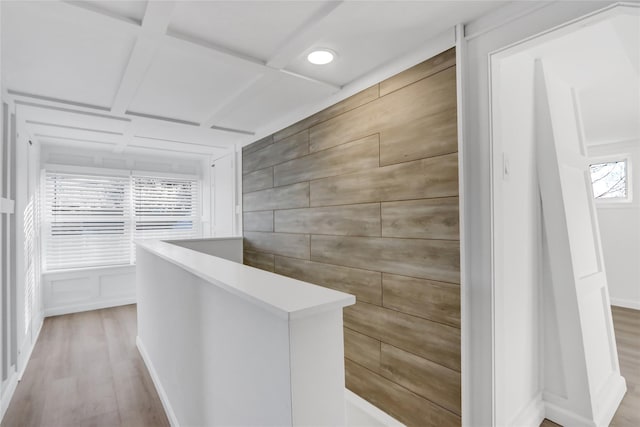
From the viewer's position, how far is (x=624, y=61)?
6.86 feet

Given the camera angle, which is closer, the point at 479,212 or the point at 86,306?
the point at 479,212

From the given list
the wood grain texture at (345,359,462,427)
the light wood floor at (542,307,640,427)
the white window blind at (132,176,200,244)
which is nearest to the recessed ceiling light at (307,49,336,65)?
the wood grain texture at (345,359,462,427)

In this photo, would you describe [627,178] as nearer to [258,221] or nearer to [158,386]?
[258,221]

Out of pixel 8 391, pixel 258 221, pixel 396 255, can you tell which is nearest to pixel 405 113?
pixel 396 255

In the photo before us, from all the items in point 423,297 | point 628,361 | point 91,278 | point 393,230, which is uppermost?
point 393,230

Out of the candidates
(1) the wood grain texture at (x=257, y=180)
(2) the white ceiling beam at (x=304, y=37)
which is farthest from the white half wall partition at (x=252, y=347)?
(1) the wood grain texture at (x=257, y=180)

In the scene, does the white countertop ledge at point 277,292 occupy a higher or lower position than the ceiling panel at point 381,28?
lower

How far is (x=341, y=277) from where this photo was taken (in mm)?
2527

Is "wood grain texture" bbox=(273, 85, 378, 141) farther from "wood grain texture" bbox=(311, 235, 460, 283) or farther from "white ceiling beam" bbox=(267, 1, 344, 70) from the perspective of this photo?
"wood grain texture" bbox=(311, 235, 460, 283)

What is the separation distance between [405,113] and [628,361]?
296 cm

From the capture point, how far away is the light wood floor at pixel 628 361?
2.07 m

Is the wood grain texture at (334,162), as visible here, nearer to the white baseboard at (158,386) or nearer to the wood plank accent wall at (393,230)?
the wood plank accent wall at (393,230)

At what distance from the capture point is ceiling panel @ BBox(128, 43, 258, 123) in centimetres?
203

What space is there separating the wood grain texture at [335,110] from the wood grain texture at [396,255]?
100 centimetres
